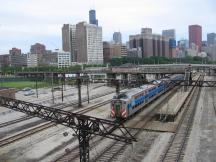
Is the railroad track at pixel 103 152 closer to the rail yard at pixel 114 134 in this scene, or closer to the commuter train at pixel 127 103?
the rail yard at pixel 114 134

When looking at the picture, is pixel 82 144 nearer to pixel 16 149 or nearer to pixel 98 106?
pixel 16 149

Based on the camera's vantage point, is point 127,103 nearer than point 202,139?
No

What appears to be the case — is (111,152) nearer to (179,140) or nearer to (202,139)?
(179,140)

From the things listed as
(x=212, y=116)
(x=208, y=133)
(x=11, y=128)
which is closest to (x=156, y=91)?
(x=212, y=116)

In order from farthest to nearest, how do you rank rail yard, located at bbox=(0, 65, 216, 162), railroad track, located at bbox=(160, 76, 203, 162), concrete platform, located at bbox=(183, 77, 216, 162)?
railroad track, located at bbox=(160, 76, 203, 162) < concrete platform, located at bbox=(183, 77, 216, 162) < rail yard, located at bbox=(0, 65, 216, 162)

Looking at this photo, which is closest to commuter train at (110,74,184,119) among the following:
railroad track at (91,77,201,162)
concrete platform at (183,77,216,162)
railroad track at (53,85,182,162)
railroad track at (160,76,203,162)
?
→ railroad track at (160,76,203,162)

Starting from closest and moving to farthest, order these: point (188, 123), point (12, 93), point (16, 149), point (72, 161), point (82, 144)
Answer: point (82, 144) → point (72, 161) → point (16, 149) → point (188, 123) → point (12, 93)

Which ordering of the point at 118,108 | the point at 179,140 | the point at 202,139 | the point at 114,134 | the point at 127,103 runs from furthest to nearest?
the point at 118,108 < the point at 127,103 < the point at 202,139 < the point at 179,140 < the point at 114,134

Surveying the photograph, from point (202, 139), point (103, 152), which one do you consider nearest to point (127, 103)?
point (202, 139)

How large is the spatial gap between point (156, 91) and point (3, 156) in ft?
127

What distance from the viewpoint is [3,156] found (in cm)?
3031

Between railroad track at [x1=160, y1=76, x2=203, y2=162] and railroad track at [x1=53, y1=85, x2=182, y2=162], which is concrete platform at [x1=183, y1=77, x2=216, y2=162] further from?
railroad track at [x1=53, y1=85, x2=182, y2=162]

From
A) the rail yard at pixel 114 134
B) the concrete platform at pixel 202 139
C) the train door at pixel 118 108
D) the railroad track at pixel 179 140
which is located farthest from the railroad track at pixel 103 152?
the train door at pixel 118 108

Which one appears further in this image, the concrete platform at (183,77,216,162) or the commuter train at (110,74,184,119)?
the commuter train at (110,74,184,119)
